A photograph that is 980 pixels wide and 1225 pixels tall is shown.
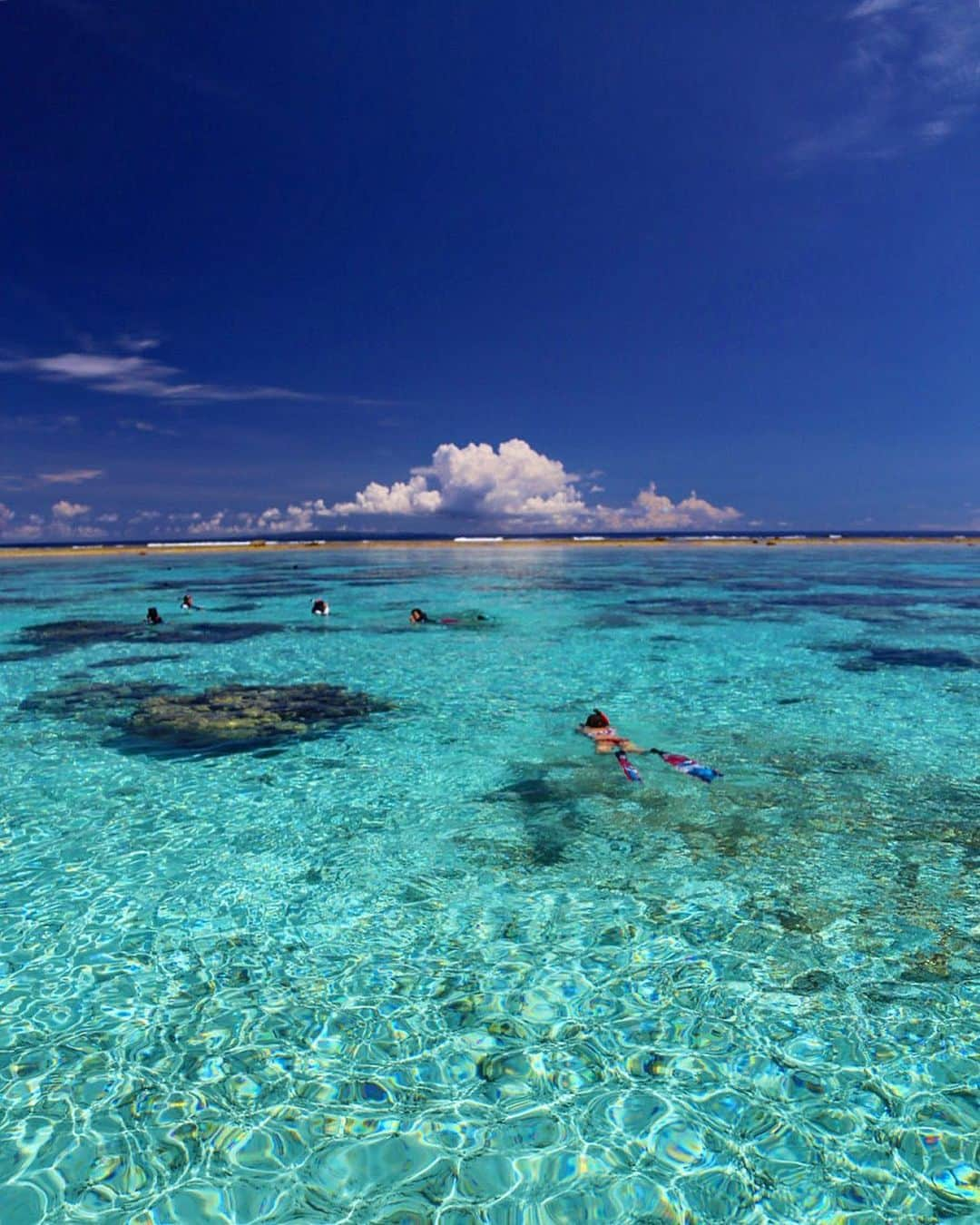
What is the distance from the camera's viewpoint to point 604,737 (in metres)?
13.3

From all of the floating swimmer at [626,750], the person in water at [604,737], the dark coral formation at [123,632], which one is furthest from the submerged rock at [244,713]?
the dark coral formation at [123,632]

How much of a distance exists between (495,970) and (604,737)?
701cm

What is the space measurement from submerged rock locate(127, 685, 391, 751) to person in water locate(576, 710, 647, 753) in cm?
516

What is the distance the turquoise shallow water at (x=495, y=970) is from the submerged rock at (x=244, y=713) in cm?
65

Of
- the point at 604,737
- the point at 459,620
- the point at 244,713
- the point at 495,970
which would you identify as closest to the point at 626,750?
the point at 604,737

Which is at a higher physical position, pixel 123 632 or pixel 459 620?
pixel 459 620

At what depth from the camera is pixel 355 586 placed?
1877 inches

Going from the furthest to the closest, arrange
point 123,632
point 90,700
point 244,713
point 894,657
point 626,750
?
point 123,632
point 894,657
point 90,700
point 244,713
point 626,750

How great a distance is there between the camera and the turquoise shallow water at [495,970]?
15.1ft

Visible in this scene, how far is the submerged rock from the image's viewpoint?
14238 mm

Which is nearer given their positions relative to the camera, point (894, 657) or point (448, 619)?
point (894, 657)

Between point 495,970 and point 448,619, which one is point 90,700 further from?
→ point 448,619

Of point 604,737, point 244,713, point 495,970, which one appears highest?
point 604,737

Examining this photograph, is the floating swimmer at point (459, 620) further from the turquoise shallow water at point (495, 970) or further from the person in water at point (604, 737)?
the person in water at point (604, 737)
